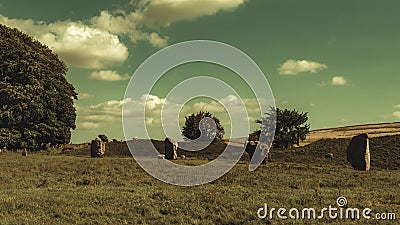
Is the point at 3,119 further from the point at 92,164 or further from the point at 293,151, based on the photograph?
the point at 293,151

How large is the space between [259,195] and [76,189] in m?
11.5

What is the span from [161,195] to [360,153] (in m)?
26.1

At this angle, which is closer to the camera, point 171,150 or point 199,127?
point 171,150

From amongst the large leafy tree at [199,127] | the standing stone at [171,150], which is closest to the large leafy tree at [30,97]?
the standing stone at [171,150]

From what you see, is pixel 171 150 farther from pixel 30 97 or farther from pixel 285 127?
pixel 285 127

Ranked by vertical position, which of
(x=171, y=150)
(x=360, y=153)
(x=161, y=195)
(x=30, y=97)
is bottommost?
(x=161, y=195)

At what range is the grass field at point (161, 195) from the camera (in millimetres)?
18141

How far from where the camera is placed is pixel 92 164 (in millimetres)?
36812

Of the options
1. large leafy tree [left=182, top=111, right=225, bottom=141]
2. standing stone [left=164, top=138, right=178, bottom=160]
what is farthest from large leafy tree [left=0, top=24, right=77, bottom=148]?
large leafy tree [left=182, top=111, right=225, bottom=141]

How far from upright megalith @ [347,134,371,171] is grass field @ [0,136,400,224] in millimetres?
6058

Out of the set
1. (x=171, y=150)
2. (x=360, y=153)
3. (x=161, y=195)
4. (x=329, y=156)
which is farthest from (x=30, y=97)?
(x=360, y=153)

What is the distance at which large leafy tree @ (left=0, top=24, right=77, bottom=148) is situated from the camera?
184 feet

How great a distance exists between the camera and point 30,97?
57.3 m

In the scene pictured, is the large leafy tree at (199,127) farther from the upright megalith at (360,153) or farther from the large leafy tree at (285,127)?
the upright megalith at (360,153)
